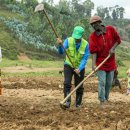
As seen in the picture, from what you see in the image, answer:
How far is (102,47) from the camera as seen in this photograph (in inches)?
354

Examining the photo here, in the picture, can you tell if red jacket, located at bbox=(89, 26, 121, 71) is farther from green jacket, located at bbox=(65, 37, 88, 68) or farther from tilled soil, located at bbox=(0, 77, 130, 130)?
tilled soil, located at bbox=(0, 77, 130, 130)

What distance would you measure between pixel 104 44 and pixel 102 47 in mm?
68

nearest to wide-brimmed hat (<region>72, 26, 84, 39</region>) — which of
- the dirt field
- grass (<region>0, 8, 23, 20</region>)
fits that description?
the dirt field

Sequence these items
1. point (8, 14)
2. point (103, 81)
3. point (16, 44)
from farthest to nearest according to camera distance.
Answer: point (8, 14), point (16, 44), point (103, 81)

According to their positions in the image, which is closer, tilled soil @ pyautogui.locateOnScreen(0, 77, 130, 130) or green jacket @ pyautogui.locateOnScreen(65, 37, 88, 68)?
tilled soil @ pyautogui.locateOnScreen(0, 77, 130, 130)

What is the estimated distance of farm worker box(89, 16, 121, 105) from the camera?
8914mm

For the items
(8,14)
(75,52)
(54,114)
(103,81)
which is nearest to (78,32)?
(75,52)

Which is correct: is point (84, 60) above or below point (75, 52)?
below

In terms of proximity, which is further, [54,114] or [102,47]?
[102,47]

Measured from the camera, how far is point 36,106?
949 cm

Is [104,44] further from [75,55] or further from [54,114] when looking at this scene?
[54,114]

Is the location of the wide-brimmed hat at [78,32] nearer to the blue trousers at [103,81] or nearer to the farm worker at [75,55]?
the farm worker at [75,55]

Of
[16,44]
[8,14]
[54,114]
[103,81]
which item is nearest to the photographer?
[54,114]

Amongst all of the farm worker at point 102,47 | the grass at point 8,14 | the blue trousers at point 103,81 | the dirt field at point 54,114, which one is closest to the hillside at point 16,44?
the grass at point 8,14
